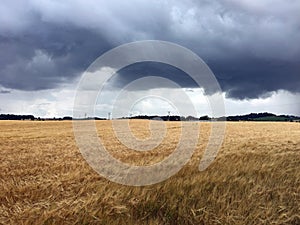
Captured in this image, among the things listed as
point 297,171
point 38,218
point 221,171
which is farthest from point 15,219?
point 297,171

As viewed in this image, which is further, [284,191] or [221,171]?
[221,171]

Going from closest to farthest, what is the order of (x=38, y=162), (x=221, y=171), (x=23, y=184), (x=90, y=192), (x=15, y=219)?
(x=15, y=219), (x=90, y=192), (x=23, y=184), (x=221, y=171), (x=38, y=162)

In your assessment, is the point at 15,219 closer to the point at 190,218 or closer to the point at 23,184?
the point at 23,184

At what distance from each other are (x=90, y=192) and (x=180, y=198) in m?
1.71

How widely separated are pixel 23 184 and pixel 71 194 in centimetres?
134

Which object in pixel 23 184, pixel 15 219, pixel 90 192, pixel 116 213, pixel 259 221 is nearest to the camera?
pixel 15 219

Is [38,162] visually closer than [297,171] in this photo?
No

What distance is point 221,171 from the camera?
8609 mm

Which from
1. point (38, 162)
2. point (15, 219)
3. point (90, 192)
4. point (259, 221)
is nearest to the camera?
point (15, 219)

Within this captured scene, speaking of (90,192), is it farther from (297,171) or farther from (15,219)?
(297,171)

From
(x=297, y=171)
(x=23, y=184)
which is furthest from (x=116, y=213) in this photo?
(x=297, y=171)

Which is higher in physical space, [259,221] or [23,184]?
[23,184]

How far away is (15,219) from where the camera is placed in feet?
16.9

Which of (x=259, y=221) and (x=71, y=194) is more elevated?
(x=71, y=194)
